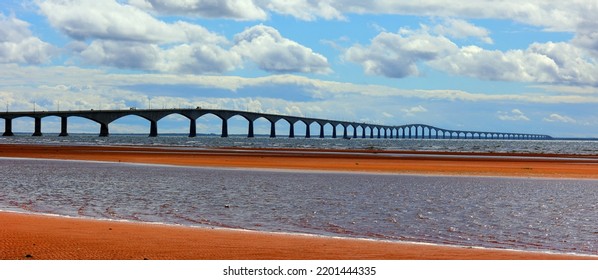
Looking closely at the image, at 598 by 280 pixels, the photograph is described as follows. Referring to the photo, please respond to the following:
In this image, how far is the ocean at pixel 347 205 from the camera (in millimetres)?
14953

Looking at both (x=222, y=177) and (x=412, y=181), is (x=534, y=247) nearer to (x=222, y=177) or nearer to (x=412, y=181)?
(x=412, y=181)

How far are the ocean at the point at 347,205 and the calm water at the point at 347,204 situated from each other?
0.02 meters

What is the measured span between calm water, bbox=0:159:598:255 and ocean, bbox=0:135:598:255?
2 cm

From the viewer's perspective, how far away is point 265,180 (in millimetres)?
29906

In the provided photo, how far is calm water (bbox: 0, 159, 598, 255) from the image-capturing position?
592 inches

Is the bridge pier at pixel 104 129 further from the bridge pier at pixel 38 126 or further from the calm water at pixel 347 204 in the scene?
the calm water at pixel 347 204

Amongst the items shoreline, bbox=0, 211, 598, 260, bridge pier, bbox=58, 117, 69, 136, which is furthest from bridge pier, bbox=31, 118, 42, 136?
shoreline, bbox=0, 211, 598, 260

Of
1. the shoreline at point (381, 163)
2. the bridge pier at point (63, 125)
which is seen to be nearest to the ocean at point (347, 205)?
the shoreline at point (381, 163)

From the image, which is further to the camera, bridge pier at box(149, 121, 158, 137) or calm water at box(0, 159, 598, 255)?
bridge pier at box(149, 121, 158, 137)

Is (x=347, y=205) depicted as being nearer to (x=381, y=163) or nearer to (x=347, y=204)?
(x=347, y=204)

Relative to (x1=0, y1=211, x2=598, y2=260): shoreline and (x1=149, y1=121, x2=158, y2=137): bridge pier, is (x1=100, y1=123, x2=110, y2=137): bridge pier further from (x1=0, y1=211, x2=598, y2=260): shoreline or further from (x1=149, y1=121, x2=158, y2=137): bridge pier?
(x1=0, y1=211, x2=598, y2=260): shoreline

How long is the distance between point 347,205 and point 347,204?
0.27 m

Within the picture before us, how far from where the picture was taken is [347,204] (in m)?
20.5
